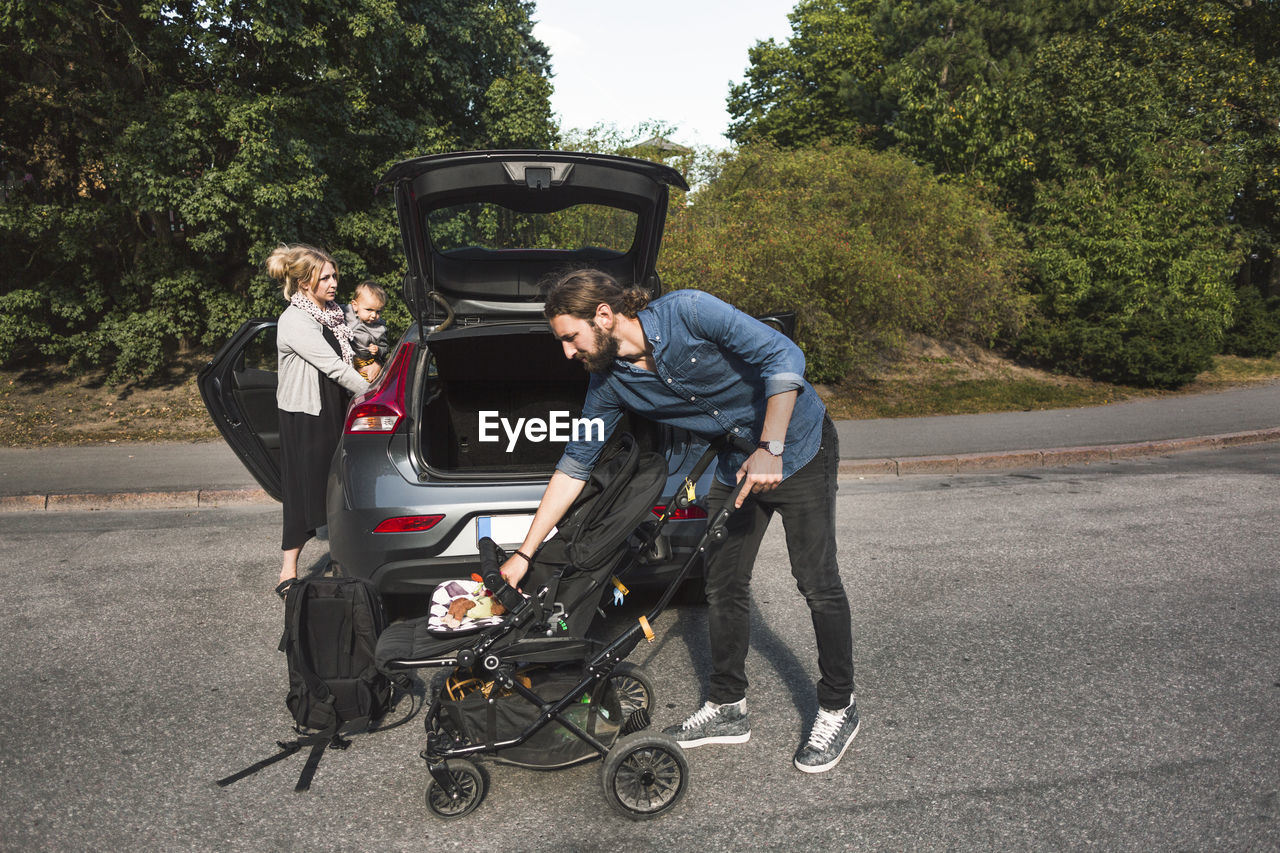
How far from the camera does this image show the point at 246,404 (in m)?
5.57

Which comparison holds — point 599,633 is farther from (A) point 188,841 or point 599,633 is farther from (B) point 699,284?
(B) point 699,284

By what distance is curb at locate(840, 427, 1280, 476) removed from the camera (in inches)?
381

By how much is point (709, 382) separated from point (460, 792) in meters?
1.54

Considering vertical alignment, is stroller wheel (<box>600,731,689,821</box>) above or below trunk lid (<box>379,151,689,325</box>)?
below

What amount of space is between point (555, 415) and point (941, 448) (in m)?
5.93

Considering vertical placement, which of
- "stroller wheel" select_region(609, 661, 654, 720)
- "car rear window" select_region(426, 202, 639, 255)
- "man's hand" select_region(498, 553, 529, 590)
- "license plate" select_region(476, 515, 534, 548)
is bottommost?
"stroller wheel" select_region(609, 661, 654, 720)

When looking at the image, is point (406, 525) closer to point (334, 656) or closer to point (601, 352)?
point (334, 656)

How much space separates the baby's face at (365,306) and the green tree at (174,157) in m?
8.38

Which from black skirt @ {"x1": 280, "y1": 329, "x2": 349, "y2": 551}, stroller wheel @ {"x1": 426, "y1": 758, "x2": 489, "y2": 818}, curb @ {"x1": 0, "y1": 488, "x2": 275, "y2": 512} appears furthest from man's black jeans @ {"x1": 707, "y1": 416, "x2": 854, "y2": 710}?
curb @ {"x1": 0, "y1": 488, "x2": 275, "y2": 512}

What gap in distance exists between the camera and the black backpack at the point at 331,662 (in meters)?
3.33

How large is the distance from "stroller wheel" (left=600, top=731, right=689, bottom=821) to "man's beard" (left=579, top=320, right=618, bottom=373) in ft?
3.90

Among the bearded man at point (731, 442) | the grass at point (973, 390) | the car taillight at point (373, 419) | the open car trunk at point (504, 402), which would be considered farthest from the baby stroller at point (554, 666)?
the grass at point (973, 390)

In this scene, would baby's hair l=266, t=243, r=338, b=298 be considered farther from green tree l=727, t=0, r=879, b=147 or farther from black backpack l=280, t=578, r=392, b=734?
green tree l=727, t=0, r=879, b=147

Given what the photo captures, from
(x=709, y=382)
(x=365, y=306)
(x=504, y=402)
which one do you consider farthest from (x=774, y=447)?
(x=365, y=306)
